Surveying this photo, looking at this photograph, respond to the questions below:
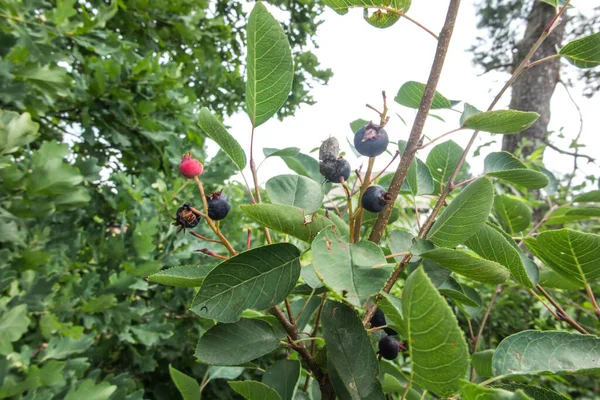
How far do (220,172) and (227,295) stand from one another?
1.29 m

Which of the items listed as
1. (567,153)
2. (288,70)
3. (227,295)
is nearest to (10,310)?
(227,295)

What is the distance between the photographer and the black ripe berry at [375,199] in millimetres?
449

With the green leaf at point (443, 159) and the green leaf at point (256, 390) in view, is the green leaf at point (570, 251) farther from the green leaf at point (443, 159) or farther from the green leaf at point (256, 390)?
the green leaf at point (256, 390)

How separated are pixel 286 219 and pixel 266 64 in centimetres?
17

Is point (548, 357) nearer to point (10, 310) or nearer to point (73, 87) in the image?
point (10, 310)

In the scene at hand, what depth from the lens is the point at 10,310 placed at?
92 centimetres

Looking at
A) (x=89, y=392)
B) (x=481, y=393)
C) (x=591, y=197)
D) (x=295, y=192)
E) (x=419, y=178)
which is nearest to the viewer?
(x=481, y=393)

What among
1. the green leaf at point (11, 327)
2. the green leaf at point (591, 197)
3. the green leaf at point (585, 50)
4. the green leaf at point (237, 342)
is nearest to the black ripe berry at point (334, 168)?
the green leaf at point (237, 342)

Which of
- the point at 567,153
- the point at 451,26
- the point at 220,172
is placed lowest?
the point at 220,172

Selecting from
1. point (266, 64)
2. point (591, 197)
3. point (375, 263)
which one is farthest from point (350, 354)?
point (591, 197)

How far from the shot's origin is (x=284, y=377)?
518 mm

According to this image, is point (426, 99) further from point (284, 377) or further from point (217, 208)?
point (284, 377)

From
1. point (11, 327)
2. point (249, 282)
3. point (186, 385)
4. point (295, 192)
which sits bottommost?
point (11, 327)

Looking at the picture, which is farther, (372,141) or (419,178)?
(419,178)
